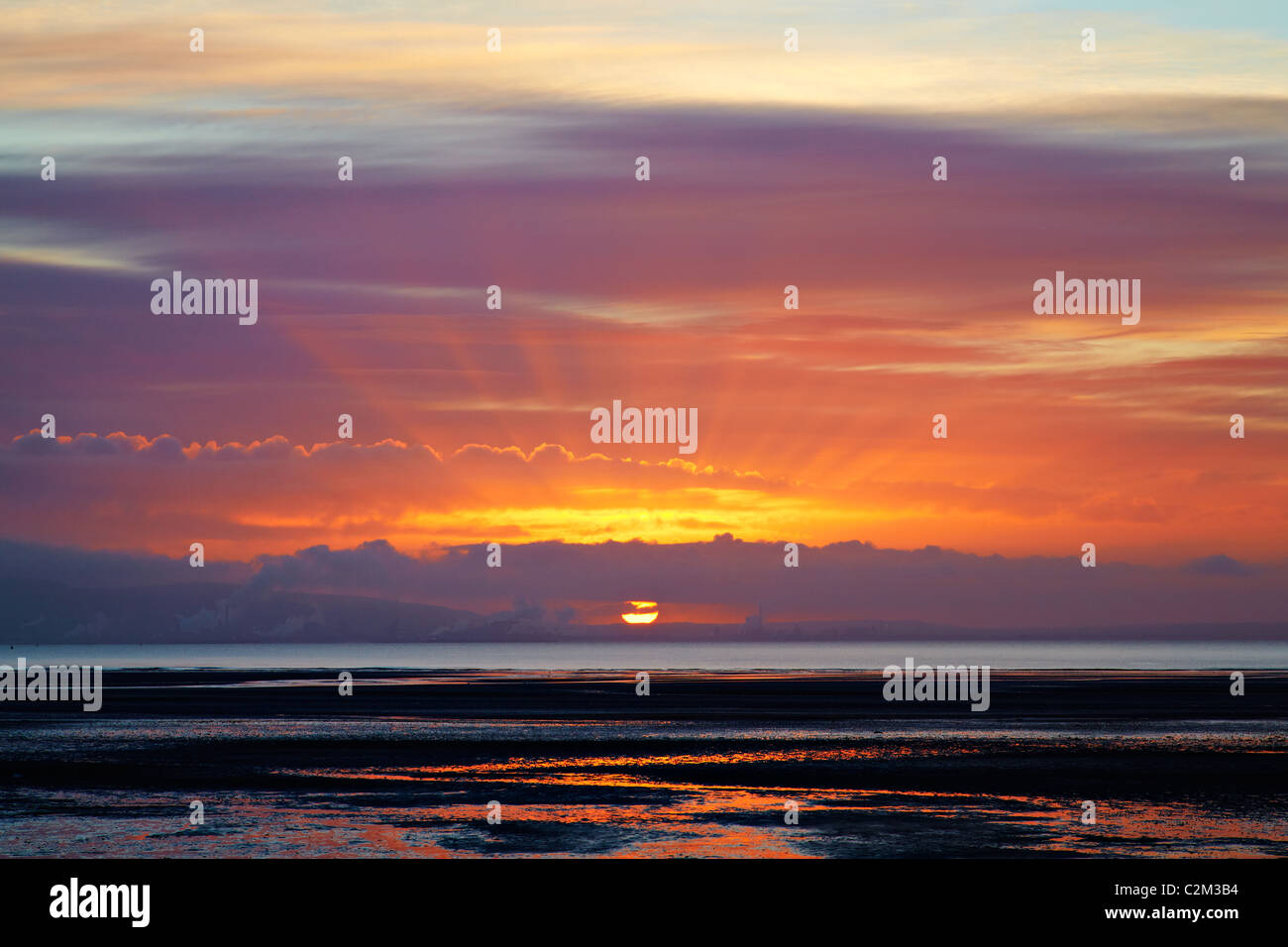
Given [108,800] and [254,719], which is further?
[254,719]

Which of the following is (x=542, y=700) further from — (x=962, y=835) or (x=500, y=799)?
(x=962, y=835)

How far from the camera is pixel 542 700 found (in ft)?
405

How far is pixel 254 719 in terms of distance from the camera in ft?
315

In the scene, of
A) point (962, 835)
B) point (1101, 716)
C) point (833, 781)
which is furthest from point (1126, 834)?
point (1101, 716)

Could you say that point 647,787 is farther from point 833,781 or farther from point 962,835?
point 962,835
